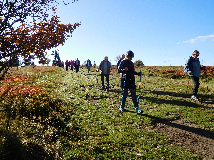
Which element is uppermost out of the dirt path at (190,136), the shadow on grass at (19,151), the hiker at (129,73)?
the hiker at (129,73)

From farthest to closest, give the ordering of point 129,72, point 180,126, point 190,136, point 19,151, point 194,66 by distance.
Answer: point 194,66, point 129,72, point 180,126, point 190,136, point 19,151

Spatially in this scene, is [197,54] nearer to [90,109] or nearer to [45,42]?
[90,109]

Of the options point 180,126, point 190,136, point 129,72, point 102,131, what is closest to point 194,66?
point 129,72

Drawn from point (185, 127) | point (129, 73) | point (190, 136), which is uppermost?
point (129, 73)

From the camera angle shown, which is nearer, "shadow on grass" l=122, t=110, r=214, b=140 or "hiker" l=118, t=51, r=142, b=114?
"shadow on grass" l=122, t=110, r=214, b=140

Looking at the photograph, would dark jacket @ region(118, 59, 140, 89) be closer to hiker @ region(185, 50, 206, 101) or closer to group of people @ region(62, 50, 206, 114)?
group of people @ region(62, 50, 206, 114)

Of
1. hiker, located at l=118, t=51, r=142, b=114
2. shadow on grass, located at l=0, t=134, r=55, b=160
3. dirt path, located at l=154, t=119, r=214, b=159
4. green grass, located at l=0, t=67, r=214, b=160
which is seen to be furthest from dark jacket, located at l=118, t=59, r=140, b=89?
shadow on grass, located at l=0, t=134, r=55, b=160

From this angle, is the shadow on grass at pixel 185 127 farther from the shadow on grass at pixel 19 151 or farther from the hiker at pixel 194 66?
the shadow on grass at pixel 19 151

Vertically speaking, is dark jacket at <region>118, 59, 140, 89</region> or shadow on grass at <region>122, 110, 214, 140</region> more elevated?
dark jacket at <region>118, 59, 140, 89</region>

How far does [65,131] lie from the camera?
6688 millimetres

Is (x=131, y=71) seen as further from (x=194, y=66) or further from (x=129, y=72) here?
(x=194, y=66)

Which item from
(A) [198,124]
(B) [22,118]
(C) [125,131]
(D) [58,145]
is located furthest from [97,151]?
(A) [198,124]

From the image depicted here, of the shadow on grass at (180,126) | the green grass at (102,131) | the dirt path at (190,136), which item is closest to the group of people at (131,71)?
the shadow on grass at (180,126)

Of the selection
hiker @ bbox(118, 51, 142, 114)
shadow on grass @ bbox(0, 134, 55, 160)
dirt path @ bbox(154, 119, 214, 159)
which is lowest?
dirt path @ bbox(154, 119, 214, 159)
